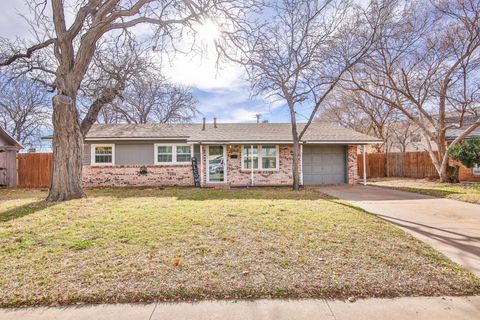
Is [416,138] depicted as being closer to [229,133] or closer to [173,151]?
[229,133]

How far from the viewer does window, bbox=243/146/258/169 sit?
15711mm

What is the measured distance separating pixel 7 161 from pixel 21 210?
1145 cm

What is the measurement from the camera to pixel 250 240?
15.5 ft

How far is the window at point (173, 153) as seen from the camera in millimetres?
15961

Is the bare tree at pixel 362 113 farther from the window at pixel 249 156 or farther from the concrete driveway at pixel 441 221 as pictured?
the concrete driveway at pixel 441 221

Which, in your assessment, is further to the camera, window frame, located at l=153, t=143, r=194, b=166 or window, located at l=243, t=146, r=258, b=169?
window frame, located at l=153, t=143, r=194, b=166

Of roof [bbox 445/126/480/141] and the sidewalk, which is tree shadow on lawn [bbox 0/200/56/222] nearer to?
the sidewalk

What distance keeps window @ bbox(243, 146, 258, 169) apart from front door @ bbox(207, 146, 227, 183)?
1.17 meters

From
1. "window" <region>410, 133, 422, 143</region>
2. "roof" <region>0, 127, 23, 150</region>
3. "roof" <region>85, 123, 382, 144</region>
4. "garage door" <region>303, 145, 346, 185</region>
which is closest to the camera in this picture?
"roof" <region>85, 123, 382, 144</region>

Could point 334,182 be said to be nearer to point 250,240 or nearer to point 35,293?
point 250,240

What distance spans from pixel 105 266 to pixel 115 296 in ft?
2.68

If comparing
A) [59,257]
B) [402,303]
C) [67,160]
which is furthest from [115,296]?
[67,160]

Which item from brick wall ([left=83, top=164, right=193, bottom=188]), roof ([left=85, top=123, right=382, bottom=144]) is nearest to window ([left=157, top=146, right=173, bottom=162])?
brick wall ([left=83, top=164, right=193, bottom=188])

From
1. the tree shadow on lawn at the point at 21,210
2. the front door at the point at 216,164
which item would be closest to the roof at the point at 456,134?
the front door at the point at 216,164
